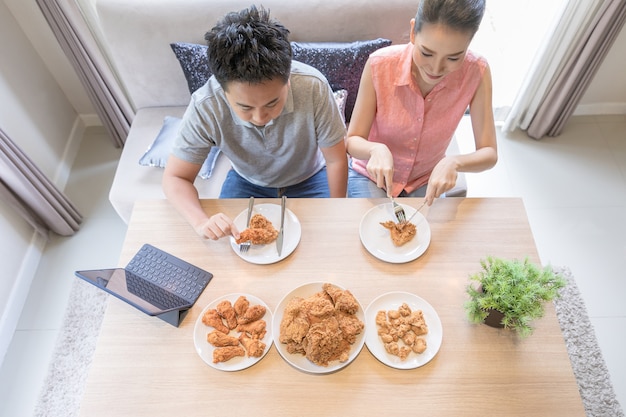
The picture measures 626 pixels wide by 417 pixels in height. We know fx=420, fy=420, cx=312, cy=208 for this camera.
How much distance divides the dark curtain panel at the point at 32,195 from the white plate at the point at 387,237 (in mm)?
1482

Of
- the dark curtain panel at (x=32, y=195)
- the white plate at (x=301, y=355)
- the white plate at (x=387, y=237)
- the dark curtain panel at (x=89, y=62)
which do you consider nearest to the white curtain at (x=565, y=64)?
the white plate at (x=387, y=237)

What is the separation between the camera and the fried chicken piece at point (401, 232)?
1.16 meters

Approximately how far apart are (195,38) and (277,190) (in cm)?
73

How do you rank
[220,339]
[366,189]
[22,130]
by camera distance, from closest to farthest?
[220,339], [366,189], [22,130]

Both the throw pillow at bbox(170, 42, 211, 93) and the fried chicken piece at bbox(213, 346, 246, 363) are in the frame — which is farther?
the throw pillow at bbox(170, 42, 211, 93)

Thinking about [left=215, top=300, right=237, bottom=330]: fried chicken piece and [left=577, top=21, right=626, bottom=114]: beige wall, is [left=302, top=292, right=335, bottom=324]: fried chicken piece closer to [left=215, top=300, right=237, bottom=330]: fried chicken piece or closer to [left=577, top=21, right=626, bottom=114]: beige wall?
[left=215, top=300, right=237, bottom=330]: fried chicken piece

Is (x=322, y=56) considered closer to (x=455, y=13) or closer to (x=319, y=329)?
(x=455, y=13)

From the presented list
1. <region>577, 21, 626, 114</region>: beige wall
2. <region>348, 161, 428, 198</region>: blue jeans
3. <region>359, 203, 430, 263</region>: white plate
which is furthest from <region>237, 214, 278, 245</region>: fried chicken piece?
<region>577, 21, 626, 114</region>: beige wall

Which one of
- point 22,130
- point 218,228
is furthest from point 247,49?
point 22,130

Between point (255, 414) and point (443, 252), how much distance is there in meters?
0.63

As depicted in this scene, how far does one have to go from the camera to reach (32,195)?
185 centimetres

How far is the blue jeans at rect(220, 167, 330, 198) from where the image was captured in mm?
1623

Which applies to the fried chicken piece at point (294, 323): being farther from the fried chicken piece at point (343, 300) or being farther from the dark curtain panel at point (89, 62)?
the dark curtain panel at point (89, 62)

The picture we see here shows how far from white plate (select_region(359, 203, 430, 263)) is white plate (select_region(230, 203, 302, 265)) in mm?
190
